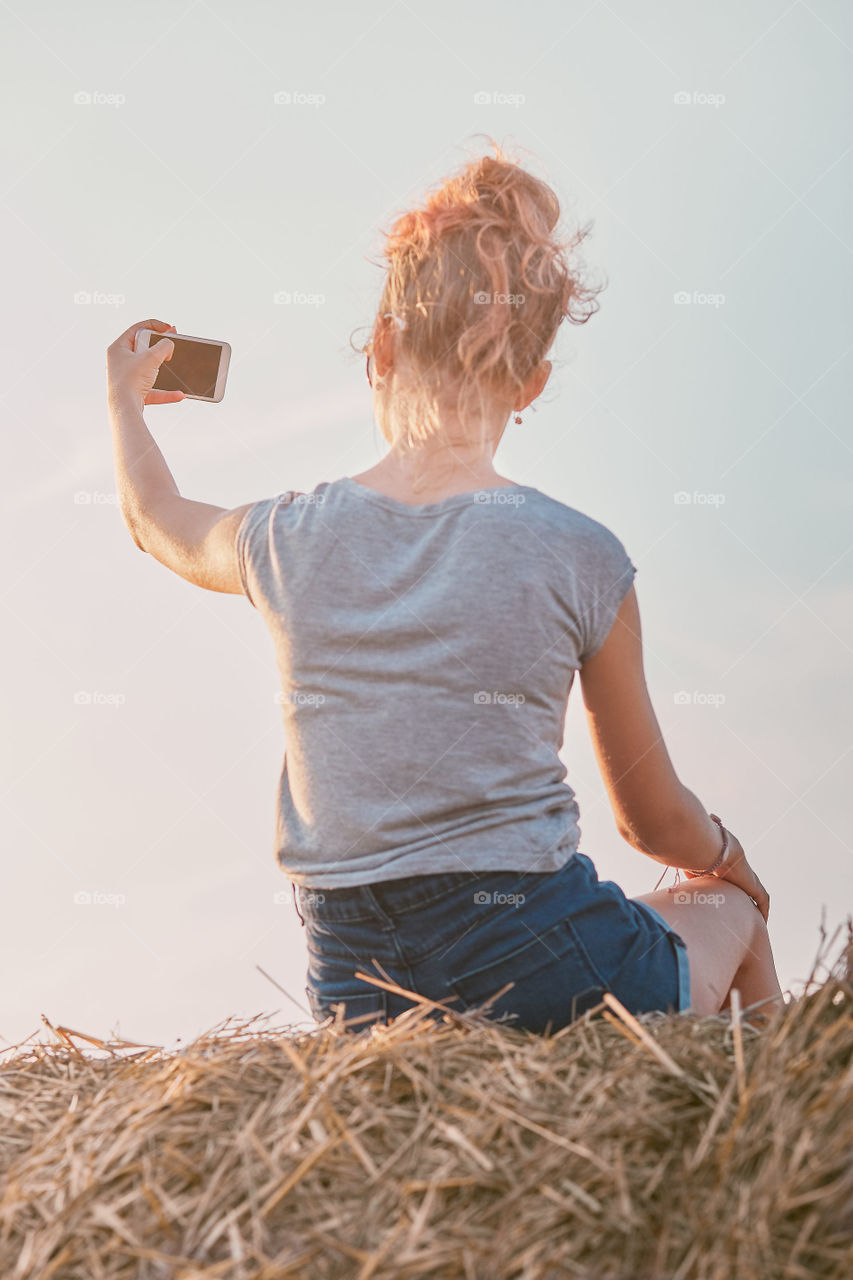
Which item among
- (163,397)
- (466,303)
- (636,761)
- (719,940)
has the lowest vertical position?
(719,940)

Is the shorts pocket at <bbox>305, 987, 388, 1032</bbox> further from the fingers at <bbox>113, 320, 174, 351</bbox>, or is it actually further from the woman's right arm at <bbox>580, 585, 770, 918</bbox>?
the fingers at <bbox>113, 320, 174, 351</bbox>

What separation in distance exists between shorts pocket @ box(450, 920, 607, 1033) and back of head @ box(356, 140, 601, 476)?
888 mm

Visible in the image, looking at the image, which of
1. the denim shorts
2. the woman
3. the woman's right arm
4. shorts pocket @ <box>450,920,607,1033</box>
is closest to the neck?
the woman

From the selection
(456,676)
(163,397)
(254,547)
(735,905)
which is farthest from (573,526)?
(163,397)

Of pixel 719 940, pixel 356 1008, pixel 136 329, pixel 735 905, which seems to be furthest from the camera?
pixel 136 329

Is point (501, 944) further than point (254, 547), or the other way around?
point (254, 547)

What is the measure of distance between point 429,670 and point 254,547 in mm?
393

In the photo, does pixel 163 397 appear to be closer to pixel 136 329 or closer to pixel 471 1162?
pixel 136 329

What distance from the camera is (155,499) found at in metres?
2.35

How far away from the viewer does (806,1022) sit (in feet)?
4.60

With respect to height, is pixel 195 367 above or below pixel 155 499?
above

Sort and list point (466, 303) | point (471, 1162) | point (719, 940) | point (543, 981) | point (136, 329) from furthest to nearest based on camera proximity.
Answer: point (136, 329), point (719, 940), point (466, 303), point (543, 981), point (471, 1162)

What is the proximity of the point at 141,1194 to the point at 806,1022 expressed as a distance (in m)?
0.78

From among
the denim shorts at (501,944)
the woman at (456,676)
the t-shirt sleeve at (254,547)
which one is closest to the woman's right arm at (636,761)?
the woman at (456,676)
